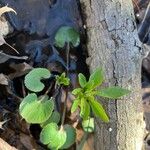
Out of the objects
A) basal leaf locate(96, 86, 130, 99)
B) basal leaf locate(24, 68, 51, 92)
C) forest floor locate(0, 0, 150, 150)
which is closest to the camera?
basal leaf locate(96, 86, 130, 99)

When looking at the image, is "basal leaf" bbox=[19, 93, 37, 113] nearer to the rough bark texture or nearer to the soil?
the soil

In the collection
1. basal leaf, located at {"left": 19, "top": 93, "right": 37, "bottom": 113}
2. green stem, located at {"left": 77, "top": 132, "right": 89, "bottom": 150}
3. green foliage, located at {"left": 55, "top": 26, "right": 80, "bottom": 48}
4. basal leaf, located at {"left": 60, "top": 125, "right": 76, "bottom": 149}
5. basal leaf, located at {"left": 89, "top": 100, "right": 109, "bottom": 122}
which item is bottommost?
green stem, located at {"left": 77, "top": 132, "right": 89, "bottom": 150}

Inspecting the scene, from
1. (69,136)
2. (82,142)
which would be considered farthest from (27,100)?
(82,142)

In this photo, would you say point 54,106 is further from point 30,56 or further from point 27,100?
point 30,56

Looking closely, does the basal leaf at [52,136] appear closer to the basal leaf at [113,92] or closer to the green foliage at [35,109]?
the green foliage at [35,109]

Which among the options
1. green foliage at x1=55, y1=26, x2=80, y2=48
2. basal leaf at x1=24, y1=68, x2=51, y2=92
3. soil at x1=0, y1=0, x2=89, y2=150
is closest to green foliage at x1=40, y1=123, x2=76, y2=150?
soil at x1=0, y1=0, x2=89, y2=150

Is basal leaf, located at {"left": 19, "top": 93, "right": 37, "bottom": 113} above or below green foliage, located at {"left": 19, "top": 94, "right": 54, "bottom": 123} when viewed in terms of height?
above

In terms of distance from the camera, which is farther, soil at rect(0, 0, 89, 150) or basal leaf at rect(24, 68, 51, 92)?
soil at rect(0, 0, 89, 150)
